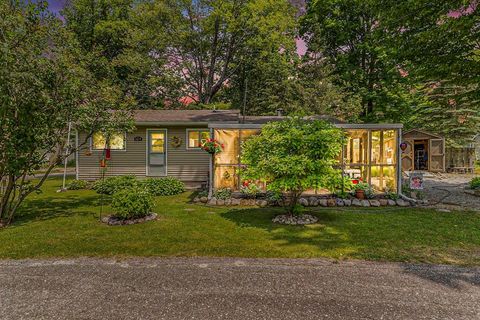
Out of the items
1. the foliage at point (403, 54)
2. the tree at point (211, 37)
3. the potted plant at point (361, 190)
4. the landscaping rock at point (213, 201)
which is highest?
the tree at point (211, 37)

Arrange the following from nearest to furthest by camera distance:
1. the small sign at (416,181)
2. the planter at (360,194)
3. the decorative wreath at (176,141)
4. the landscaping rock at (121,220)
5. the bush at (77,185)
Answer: the landscaping rock at (121,220), the small sign at (416,181), the planter at (360,194), the bush at (77,185), the decorative wreath at (176,141)

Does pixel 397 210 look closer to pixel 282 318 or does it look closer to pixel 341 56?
pixel 282 318

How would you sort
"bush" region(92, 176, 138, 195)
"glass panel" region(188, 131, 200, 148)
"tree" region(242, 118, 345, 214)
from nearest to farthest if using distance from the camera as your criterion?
1. "tree" region(242, 118, 345, 214)
2. "bush" region(92, 176, 138, 195)
3. "glass panel" region(188, 131, 200, 148)

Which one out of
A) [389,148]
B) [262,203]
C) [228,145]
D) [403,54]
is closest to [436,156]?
[403,54]

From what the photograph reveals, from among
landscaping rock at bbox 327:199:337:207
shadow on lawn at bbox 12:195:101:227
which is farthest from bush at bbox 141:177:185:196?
landscaping rock at bbox 327:199:337:207

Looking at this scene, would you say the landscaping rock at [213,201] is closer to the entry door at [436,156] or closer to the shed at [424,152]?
the shed at [424,152]

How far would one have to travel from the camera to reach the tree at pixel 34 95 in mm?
6531

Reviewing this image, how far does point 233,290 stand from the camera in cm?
362

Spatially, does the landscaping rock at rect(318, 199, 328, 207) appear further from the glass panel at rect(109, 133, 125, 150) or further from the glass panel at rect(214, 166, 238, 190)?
the glass panel at rect(109, 133, 125, 150)

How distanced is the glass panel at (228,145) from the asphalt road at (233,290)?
19.1ft

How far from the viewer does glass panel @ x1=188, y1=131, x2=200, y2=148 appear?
1416 centimetres

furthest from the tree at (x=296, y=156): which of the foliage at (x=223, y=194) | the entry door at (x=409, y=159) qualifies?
the entry door at (x=409, y=159)

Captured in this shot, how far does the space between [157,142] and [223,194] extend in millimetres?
6144

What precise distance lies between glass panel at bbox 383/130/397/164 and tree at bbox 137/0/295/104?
15015mm
